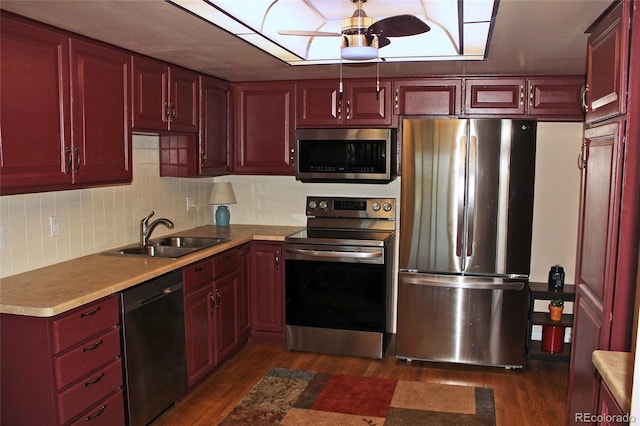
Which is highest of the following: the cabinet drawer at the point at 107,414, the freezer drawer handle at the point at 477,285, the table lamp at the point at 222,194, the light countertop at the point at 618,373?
the table lamp at the point at 222,194

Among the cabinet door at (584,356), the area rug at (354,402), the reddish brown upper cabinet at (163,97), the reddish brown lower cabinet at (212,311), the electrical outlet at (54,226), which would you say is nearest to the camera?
→ the cabinet door at (584,356)

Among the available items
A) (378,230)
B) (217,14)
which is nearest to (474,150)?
(378,230)

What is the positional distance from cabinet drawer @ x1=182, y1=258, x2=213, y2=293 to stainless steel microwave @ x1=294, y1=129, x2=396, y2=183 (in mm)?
1138

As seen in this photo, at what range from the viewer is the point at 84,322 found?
2555 millimetres

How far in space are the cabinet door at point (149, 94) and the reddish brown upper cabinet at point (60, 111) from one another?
9cm

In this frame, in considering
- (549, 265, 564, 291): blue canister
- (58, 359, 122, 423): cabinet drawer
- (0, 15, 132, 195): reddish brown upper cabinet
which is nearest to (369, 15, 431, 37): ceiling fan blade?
(0, 15, 132, 195): reddish brown upper cabinet

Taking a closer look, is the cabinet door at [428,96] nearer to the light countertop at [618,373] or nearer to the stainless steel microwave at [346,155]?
the stainless steel microwave at [346,155]

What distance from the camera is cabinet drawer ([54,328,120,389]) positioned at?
244 centimetres

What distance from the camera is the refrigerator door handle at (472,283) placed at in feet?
13.0

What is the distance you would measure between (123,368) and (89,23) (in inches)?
66.5

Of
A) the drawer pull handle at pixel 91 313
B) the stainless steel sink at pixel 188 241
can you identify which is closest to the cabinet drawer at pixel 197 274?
the stainless steel sink at pixel 188 241

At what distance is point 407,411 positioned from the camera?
3.40 metres

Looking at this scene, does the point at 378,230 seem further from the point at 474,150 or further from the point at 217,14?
the point at 217,14

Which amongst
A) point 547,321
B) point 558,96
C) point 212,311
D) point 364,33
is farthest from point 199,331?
point 558,96
